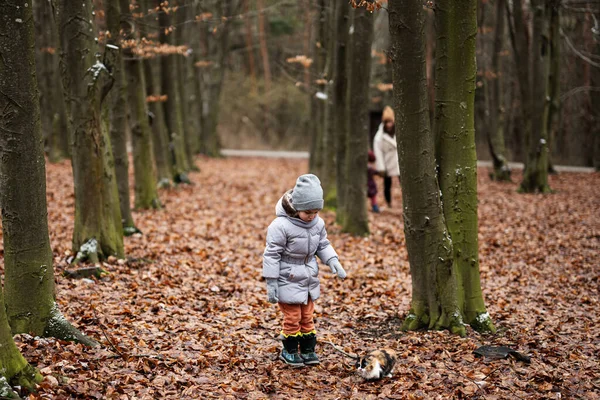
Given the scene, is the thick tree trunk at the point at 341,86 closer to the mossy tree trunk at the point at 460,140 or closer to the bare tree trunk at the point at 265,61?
the mossy tree trunk at the point at 460,140

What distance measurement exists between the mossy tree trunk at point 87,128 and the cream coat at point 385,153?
739cm

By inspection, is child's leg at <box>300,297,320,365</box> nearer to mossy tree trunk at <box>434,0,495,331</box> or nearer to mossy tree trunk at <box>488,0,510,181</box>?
mossy tree trunk at <box>434,0,495,331</box>

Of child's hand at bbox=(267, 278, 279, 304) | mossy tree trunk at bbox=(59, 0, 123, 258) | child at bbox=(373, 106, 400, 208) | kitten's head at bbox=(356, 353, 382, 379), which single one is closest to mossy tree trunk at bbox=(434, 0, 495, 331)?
kitten's head at bbox=(356, 353, 382, 379)

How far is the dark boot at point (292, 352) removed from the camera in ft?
19.0

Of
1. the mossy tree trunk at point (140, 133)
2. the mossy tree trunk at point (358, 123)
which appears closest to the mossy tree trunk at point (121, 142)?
the mossy tree trunk at point (140, 133)

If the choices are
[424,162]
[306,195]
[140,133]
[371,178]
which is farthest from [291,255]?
[371,178]

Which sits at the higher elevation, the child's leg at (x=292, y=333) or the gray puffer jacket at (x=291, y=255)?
the gray puffer jacket at (x=291, y=255)

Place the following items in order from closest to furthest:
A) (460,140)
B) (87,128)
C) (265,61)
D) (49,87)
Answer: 1. (460,140)
2. (87,128)
3. (49,87)
4. (265,61)

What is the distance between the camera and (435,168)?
6551 millimetres

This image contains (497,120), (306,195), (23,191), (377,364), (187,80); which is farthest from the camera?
(187,80)

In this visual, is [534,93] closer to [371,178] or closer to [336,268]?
[371,178]

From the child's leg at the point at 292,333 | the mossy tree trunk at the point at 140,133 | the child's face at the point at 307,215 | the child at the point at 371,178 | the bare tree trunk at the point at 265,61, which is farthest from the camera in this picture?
the bare tree trunk at the point at 265,61

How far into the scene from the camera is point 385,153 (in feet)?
49.3

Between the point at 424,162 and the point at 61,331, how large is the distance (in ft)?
12.2
